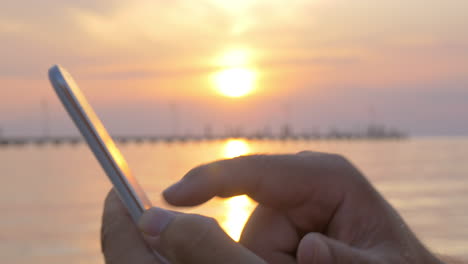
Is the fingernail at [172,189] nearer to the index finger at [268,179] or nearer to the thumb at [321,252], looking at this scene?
the index finger at [268,179]

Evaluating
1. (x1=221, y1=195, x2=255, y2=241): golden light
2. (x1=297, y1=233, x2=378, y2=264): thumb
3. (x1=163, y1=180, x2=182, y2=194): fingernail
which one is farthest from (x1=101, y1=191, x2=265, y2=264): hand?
(x1=221, y1=195, x2=255, y2=241): golden light

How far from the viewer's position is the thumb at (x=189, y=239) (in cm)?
99

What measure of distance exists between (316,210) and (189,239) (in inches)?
24.1

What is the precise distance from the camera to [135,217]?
1.06m

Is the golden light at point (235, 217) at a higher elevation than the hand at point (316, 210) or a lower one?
lower

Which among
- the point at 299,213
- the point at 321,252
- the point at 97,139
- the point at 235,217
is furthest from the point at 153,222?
the point at 235,217

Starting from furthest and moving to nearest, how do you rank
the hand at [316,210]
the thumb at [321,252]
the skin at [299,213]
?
the hand at [316,210] → the thumb at [321,252] → the skin at [299,213]

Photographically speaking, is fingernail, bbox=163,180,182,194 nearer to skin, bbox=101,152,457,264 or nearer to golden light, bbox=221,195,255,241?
skin, bbox=101,152,457,264

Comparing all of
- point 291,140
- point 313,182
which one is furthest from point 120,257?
point 291,140

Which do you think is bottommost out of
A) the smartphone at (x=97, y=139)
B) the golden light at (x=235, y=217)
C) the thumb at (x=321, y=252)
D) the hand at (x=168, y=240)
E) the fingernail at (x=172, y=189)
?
the golden light at (x=235, y=217)

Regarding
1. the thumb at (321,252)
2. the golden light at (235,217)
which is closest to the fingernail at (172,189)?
the thumb at (321,252)

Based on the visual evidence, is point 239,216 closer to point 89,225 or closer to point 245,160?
point 89,225

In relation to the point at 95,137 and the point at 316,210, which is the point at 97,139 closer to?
the point at 95,137

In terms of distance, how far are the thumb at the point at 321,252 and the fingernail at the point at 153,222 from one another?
0.35 meters
